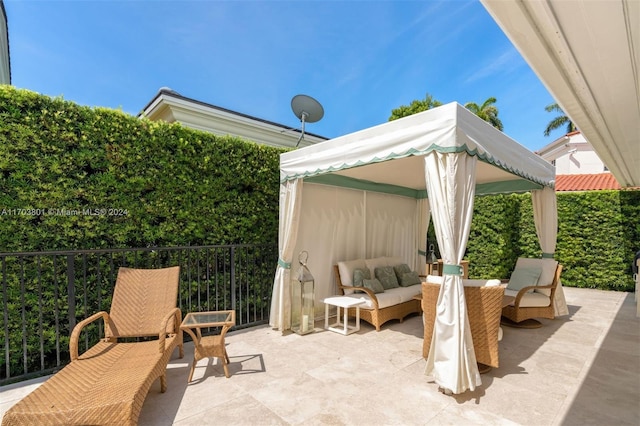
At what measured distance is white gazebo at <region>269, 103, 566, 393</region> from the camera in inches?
118

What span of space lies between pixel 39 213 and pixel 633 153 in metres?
8.85

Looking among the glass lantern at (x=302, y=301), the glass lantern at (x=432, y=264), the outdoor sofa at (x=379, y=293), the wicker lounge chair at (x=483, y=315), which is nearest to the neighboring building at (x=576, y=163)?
the glass lantern at (x=432, y=264)

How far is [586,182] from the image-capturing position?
1320cm

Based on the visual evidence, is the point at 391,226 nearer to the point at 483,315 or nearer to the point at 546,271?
the point at 546,271

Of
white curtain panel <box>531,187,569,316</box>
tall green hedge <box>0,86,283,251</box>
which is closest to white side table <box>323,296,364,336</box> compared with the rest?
tall green hedge <box>0,86,283,251</box>

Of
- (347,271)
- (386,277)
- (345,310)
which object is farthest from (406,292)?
(345,310)

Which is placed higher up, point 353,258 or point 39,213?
point 39,213

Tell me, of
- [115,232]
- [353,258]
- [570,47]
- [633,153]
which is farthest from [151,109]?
[633,153]

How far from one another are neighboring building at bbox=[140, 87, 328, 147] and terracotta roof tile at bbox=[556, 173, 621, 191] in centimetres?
1141

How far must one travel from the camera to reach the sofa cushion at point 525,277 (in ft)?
17.4

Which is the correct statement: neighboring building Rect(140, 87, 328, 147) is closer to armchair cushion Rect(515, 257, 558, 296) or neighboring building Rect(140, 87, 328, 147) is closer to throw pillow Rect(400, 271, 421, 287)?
throw pillow Rect(400, 271, 421, 287)

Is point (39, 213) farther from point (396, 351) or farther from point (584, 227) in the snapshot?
point (584, 227)

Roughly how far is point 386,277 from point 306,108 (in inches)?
146

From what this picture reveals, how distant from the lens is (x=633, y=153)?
5492mm
